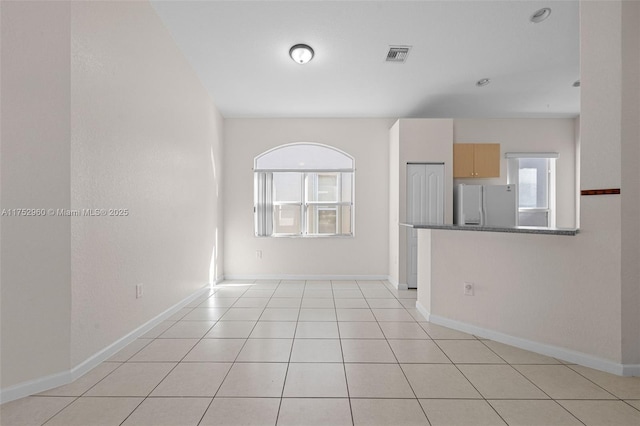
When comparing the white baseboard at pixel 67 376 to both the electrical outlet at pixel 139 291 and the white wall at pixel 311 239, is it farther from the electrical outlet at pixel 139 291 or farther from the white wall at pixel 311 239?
the white wall at pixel 311 239

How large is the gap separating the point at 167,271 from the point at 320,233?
2.73 metres

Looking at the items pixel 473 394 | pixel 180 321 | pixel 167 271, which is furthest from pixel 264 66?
pixel 473 394

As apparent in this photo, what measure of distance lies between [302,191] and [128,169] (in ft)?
10.0

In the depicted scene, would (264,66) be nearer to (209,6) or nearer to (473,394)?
(209,6)

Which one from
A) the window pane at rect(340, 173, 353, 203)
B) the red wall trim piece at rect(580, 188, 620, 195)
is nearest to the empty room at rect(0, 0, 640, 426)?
the red wall trim piece at rect(580, 188, 620, 195)

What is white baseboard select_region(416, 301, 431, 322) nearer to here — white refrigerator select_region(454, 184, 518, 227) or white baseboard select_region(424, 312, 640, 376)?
white baseboard select_region(424, 312, 640, 376)

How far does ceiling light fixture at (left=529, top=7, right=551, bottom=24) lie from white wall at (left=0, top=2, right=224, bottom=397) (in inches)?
144

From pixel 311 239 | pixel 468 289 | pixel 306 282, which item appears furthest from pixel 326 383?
pixel 311 239

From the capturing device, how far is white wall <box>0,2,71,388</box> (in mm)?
1729

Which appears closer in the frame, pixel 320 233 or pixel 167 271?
pixel 167 271

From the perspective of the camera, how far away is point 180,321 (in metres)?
3.07

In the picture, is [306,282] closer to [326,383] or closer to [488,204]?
[326,383]

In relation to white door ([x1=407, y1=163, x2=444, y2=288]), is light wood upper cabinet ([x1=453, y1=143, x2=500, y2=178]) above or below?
above

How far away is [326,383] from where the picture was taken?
75.4 inches
